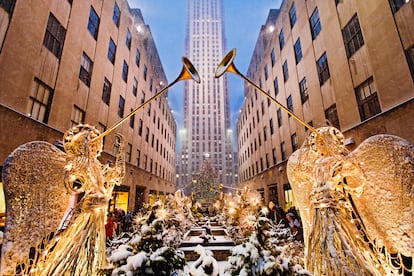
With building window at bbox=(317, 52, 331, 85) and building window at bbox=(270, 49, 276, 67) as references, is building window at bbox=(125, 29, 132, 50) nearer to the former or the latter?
building window at bbox=(270, 49, 276, 67)

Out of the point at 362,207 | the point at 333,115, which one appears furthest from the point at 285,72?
the point at 362,207

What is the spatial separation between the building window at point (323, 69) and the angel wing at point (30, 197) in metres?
13.4

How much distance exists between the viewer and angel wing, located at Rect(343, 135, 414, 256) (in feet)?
8.23

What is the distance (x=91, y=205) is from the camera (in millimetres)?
3100

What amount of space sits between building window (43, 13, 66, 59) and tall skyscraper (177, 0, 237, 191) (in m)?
56.8

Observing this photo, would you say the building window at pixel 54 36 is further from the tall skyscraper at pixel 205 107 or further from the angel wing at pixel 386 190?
the tall skyscraper at pixel 205 107

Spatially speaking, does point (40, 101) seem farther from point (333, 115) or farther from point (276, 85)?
point (276, 85)

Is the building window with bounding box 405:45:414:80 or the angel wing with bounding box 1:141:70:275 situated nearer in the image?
the angel wing with bounding box 1:141:70:275

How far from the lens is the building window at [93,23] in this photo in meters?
11.6

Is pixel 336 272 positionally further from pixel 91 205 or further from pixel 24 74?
pixel 24 74

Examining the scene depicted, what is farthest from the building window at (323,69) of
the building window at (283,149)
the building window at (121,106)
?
the building window at (121,106)

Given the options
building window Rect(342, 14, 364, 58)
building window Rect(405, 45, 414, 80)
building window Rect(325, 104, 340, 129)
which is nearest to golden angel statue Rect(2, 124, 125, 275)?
building window Rect(405, 45, 414, 80)

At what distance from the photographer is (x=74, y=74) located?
9828mm

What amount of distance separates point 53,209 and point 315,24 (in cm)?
1626
